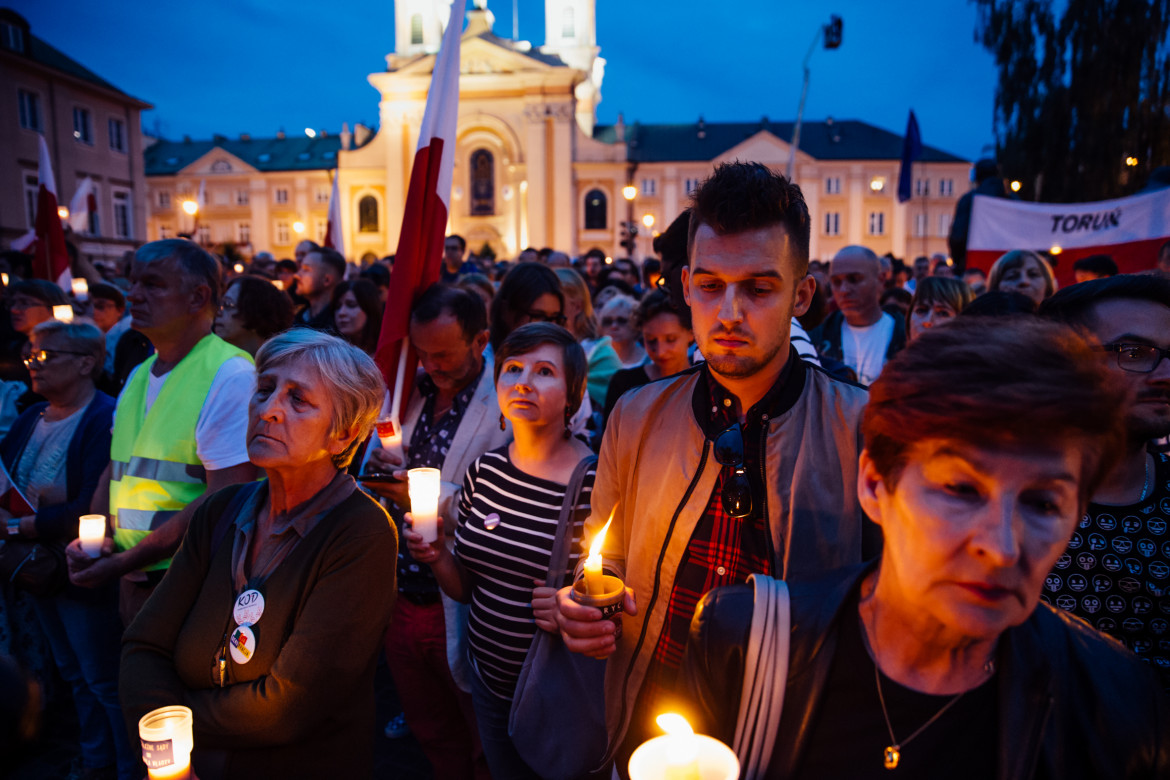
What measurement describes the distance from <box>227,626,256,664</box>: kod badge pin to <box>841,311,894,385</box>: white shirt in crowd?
4.46 metres

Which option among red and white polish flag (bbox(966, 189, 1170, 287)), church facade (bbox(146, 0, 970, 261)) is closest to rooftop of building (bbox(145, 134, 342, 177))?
church facade (bbox(146, 0, 970, 261))

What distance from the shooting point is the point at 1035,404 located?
1.08m

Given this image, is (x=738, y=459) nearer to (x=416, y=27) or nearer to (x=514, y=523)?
(x=514, y=523)

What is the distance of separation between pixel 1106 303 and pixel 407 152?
48.7 m

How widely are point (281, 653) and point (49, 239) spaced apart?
319 inches

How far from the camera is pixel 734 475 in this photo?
5.83ft

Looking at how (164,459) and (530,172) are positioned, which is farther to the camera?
(530,172)

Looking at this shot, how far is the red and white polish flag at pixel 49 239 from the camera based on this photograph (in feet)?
24.7

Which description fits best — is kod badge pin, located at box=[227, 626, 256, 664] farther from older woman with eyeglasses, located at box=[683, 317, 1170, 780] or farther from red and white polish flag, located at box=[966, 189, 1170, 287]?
red and white polish flag, located at box=[966, 189, 1170, 287]

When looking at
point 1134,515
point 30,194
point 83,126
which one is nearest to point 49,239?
point 1134,515

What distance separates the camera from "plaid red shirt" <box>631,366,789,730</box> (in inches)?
70.8

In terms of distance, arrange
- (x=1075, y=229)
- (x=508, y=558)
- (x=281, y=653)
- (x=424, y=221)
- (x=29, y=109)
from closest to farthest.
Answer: (x=281, y=653), (x=508, y=558), (x=424, y=221), (x=1075, y=229), (x=29, y=109)

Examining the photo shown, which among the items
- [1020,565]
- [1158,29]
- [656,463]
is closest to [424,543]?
[656,463]

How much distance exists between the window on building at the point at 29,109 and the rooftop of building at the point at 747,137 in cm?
3377
